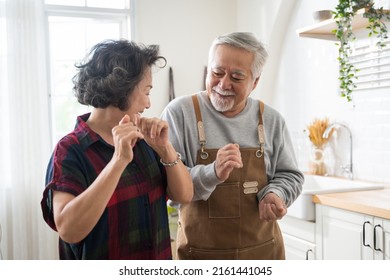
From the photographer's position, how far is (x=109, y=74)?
1255 millimetres

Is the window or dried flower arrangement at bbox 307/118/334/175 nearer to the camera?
dried flower arrangement at bbox 307/118/334/175

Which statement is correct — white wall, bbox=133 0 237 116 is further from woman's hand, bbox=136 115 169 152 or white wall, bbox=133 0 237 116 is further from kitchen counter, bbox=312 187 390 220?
woman's hand, bbox=136 115 169 152

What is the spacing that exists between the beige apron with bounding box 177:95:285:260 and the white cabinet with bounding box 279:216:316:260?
3.24 ft

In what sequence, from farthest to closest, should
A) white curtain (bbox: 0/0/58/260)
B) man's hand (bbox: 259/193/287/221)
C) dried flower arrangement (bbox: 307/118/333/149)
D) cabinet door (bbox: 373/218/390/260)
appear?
white curtain (bbox: 0/0/58/260) < dried flower arrangement (bbox: 307/118/333/149) < cabinet door (bbox: 373/218/390/260) < man's hand (bbox: 259/193/287/221)

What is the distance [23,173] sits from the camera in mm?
3541

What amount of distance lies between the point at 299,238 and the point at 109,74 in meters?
1.90

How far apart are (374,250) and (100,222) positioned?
1561 mm

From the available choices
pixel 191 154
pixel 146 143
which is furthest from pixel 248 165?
pixel 146 143

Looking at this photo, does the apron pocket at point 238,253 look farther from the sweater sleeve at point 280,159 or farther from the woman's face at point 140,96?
the woman's face at point 140,96

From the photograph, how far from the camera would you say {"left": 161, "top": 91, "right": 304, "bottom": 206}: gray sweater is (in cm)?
168

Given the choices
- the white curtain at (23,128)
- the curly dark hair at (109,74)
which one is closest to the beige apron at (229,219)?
the curly dark hair at (109,74)

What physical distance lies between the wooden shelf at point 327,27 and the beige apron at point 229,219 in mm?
1374

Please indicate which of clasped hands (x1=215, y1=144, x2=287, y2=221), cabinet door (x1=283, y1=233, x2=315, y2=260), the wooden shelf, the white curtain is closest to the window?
the white curtain

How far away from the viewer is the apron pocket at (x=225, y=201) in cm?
169
